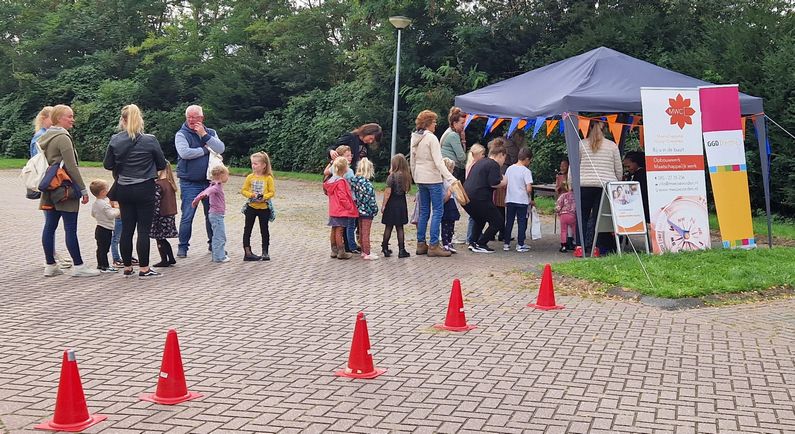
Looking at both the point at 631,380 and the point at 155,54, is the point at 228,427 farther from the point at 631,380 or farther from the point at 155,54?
the point at 155,54

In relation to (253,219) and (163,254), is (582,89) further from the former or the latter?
(163,254)

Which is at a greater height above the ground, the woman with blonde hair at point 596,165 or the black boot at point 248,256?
the woman with blonde hair at point 596,165

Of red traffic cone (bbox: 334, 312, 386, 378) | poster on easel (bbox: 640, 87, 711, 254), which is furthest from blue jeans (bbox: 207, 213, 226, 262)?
poster on easel (bbox: 640, 87, 711, 254)

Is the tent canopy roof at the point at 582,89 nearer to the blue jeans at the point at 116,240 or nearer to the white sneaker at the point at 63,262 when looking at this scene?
the blue jeans at the point at 116,240

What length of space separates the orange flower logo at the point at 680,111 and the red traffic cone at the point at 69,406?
28.7 ft

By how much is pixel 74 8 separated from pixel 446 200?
37.2m

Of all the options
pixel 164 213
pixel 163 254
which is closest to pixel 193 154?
pixel 164 213

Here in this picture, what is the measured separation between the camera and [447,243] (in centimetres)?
1205

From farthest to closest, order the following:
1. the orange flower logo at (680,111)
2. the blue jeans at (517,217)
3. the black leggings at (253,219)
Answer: the blue jeans at (517,217) < the orange flower logo at (680,111) < the black leggings at (253,219)

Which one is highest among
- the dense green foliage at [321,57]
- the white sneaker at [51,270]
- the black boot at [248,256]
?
the dense green foliage at [321,57]

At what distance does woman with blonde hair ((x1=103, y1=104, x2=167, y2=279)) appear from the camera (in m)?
9.02

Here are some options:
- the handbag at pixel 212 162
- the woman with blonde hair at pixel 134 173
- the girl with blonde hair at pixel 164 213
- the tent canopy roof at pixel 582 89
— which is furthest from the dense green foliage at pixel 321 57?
the woman with blonde hair at pixel 134 173

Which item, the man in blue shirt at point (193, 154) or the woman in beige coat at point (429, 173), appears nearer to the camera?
the man in blue shirt at point (193, 154)

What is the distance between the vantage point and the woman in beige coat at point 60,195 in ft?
29.8
